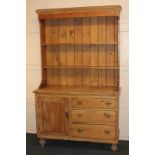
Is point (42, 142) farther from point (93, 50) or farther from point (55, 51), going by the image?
point (93, 50)

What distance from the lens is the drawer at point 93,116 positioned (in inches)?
123

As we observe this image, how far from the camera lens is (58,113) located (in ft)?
10.9

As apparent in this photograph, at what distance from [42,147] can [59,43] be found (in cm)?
154

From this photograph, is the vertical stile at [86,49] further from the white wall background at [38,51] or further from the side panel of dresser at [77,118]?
the side panel of dresser at [77,118]

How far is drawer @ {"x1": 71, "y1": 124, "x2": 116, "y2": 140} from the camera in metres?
3.15

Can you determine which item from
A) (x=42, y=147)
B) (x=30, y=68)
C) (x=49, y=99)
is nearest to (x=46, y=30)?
(x=30, y=68)

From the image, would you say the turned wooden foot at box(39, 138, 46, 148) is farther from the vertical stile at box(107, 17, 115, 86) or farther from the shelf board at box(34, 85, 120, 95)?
the vertical stile at box(107, 17, 115, 86)

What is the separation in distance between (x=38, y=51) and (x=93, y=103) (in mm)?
1341

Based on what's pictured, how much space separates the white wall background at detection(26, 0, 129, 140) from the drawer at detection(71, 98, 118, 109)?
0.50 metres

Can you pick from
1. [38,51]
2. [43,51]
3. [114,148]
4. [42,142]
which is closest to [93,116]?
[114,148]

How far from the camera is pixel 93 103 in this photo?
3.16 m

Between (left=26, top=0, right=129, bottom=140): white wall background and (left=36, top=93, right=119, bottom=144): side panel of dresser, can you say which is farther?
(left=26, top=0, right=129, bottom=140): white wall background

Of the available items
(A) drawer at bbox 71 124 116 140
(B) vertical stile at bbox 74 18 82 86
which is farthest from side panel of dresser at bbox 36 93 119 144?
(B) vertical stile at bbox 74 18 82 86
